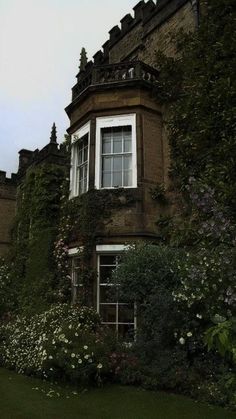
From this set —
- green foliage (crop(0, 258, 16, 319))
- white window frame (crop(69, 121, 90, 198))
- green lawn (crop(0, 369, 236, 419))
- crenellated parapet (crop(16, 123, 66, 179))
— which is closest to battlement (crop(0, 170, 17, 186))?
crenellated parapet (crop(16, 123, 66, 179))

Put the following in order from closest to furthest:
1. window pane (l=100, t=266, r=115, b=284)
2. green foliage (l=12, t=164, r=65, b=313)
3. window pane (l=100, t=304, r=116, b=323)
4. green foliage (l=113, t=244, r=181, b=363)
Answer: green foliage (l=113, t=244, r=181, b=363) < window pane (l=100, t=304, r=116, b=323) < window pane (l=100, t=266, r=115, b=284) < green foliage (l=12, t=164, r=65, b=313)

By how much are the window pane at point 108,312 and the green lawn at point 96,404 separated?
337 cm

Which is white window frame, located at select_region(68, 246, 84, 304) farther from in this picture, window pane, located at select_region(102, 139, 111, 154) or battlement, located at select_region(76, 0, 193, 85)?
battlement, located at select_region(76, 0, 193, 85)

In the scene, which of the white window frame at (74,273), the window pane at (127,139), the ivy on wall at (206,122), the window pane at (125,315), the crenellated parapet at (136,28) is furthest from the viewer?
the crenellated parapet at (136,28)

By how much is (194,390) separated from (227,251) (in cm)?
307

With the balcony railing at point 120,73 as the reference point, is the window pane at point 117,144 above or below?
below

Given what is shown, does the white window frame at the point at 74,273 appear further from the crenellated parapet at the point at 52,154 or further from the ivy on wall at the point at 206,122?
the crenellated parapet at the point at 52,154

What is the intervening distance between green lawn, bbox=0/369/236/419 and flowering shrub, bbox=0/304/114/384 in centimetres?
36

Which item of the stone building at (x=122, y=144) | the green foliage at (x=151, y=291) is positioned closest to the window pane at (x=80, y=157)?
the stone building at (x=122, y=144)

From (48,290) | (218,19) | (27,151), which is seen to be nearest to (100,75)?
(218,19)

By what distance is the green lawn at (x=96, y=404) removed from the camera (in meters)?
6.62

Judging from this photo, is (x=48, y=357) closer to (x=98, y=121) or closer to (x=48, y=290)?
(x=48, y=290)

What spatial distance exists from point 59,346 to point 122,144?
6473mm

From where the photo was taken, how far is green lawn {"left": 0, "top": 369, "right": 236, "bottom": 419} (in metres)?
6.62
